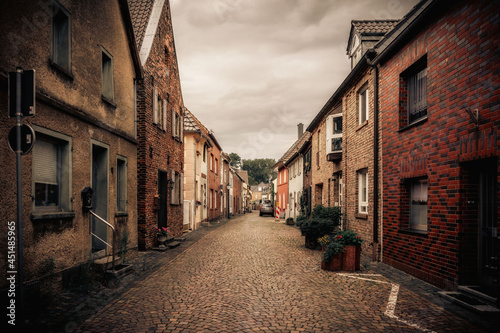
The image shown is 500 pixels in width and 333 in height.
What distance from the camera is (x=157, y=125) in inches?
508

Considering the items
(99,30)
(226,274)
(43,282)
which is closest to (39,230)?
(43,282)

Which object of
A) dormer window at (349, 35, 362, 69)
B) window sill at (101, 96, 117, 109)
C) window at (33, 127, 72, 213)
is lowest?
window at (33, 127, 72, 213)

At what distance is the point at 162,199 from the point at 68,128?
7.18 m

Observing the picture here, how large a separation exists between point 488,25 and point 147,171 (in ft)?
31.2

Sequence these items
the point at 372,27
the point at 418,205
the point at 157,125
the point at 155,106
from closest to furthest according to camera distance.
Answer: the point at 418,205
the point at 155,106
the point at 157,125
the point at 372,27

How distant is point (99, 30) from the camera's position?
8562 millimetres

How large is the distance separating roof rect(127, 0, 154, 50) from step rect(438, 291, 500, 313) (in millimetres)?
10889

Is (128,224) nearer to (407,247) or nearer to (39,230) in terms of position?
(39,230)

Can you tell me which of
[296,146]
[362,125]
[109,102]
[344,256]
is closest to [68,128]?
[109,102]

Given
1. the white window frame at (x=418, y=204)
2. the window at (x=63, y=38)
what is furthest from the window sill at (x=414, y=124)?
the window at (x=63, y=38)

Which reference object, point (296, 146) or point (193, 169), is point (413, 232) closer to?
point (193, 169)

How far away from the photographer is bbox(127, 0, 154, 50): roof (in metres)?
12.3

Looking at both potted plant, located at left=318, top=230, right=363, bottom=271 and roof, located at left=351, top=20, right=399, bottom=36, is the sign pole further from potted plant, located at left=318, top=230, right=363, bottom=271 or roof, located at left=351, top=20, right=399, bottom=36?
roof, located at left=351, top=20, right=399, bottom=36

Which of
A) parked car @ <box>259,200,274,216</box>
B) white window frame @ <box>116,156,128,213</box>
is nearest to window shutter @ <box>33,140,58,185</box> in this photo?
white window frame @ <box>116,156,128,213</box>
